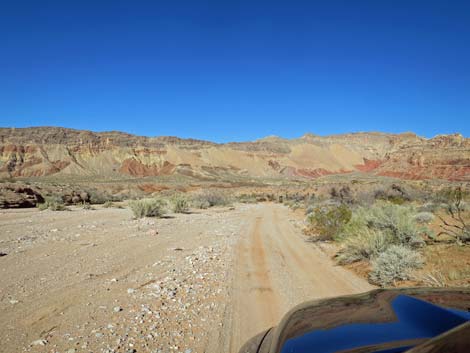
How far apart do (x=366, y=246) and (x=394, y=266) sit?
1947 millimetres

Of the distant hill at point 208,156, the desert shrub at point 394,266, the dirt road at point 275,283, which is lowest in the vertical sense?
the dirt road at point 275,283

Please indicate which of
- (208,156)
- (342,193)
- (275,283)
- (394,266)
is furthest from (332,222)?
(208,156)

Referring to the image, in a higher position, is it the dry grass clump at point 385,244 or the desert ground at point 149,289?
the dry grass clump at point 385,244

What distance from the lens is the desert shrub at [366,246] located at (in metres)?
9.06

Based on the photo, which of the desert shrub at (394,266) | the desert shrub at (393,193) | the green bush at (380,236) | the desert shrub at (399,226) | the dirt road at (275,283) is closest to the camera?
the dirt road at (275,283)

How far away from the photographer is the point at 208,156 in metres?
128

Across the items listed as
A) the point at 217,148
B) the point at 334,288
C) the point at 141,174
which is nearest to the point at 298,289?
the point at 334,288

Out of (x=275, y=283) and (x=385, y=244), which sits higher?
(x=385, y=244)

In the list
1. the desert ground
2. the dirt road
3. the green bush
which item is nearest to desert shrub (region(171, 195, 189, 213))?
the desert ground

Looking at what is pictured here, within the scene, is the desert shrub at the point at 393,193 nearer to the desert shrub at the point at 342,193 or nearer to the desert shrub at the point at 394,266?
the desert shrub at the point at 342,193

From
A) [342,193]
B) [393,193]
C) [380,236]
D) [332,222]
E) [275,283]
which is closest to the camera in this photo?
[275,283]

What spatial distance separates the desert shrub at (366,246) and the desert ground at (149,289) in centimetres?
48

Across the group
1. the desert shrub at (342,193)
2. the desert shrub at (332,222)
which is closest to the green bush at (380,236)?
the desert shrub at (332,222)

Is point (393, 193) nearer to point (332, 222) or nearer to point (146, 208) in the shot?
point (332, 222)
